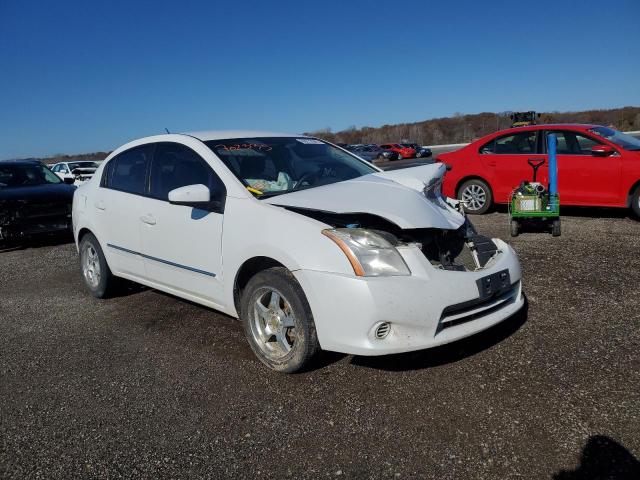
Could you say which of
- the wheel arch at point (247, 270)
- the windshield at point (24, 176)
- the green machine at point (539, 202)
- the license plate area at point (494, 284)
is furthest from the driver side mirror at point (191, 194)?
the windshield at point (24, 176)

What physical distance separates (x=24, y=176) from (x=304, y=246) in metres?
8.45

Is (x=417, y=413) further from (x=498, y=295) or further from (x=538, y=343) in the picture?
(x=538, y=343)

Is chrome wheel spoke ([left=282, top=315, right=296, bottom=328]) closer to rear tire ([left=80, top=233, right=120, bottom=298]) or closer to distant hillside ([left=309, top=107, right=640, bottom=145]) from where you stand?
rear tire ([left=80, top=233, right=120, bottom=298])

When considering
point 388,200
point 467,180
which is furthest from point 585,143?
point 388,200

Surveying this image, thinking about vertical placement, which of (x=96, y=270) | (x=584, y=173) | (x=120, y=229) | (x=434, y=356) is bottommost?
(x=434, y=356)

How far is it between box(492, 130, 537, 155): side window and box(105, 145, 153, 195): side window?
19.9 feet

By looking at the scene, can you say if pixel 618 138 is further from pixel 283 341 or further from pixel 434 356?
pixel 283 341

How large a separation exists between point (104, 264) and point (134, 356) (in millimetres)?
1615

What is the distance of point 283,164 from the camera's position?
4242 millimetres

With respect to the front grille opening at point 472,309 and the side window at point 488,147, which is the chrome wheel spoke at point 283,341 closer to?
the front grille opening at point 472,309

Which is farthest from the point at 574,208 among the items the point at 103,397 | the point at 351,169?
the point at 103,397

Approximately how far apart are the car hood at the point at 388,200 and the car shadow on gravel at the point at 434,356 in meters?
0.85

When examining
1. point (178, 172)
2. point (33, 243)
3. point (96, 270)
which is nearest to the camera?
point (178, 172)

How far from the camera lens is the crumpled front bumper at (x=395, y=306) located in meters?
2.87
